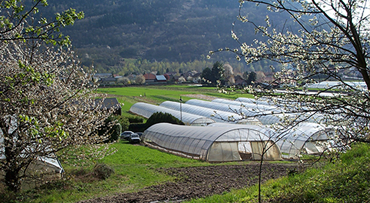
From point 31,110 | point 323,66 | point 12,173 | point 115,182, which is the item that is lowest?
point 115,182

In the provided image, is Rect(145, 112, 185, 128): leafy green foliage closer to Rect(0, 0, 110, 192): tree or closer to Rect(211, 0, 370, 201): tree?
Rect(0, 0, 110, 192): tree

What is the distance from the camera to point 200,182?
16.2 metres

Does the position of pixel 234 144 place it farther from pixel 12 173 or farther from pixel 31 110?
pixel 31 110

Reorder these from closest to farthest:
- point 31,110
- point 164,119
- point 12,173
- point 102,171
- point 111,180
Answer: point 31,110 < point 12,173 < point 111,180 < point 102,171 < point 164,119

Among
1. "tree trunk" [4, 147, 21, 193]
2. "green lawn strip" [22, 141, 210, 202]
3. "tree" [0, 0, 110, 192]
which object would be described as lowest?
"green lawn strip" [22, 141, 210, 202]

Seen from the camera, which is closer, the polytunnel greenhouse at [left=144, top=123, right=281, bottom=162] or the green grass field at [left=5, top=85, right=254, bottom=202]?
the green grass field at [left=5, top=85, right=254, bottom=202]

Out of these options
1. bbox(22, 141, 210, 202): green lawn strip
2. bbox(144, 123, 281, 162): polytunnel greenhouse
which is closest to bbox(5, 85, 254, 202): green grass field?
bbox(22, 141, 210, 202): green lawn strip

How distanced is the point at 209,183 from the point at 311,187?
23.9 feet

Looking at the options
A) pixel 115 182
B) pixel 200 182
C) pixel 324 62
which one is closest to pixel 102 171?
pixel 115 182


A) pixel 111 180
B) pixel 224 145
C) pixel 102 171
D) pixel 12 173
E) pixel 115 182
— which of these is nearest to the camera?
pixel 12 173

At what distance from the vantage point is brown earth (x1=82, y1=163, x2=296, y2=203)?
44.3 ft

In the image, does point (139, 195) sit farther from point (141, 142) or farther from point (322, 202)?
point (141, 142)

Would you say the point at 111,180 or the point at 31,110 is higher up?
the point at 31,110

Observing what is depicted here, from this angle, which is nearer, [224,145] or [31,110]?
[31,110]
